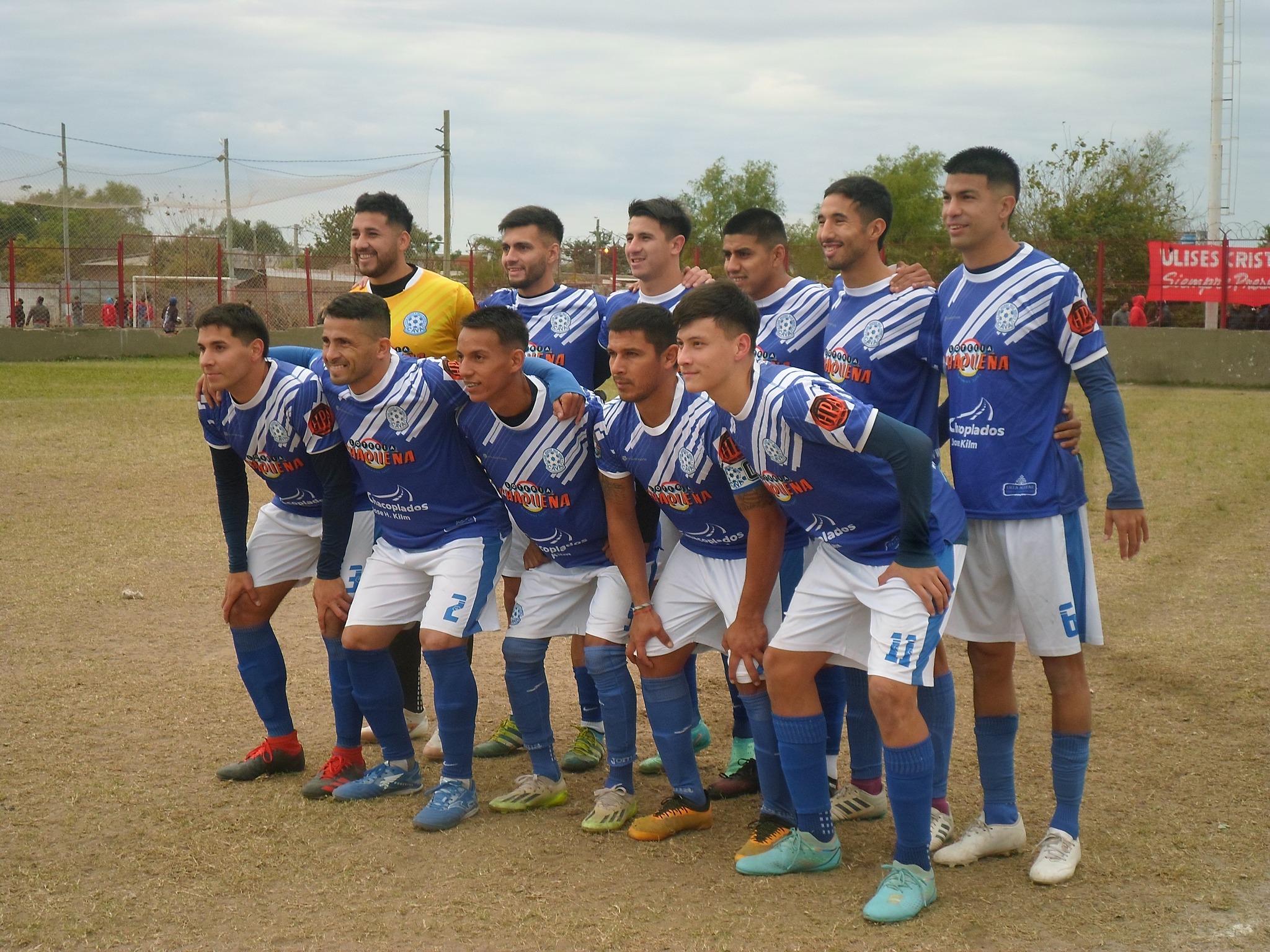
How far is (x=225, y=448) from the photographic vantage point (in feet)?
18.4

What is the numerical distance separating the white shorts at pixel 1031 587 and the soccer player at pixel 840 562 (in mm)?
212

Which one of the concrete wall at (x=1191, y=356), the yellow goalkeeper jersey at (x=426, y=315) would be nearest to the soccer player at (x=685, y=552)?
the yellow goalkeeper jersey at (x=426, y=315)

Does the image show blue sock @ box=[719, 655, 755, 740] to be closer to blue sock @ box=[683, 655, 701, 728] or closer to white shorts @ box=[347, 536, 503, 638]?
blue sock @ box=[683, 655, 701, 728]

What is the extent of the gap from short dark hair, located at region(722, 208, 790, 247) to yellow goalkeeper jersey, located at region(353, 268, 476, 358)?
1.44 m

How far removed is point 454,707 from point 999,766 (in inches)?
84.5

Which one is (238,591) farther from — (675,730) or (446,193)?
(446,193)

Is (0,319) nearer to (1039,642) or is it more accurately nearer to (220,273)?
(220,273)

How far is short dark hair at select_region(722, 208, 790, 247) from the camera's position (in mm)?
5418

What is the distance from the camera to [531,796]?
511 cm

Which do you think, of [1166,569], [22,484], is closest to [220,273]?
[22,484]

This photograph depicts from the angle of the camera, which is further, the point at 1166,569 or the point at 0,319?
the point at 0,319

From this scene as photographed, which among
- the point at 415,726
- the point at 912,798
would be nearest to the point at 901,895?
the point at 912,798

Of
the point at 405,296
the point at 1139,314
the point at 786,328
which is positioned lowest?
the point at 786,328

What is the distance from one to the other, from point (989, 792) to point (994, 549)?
3.02ft
